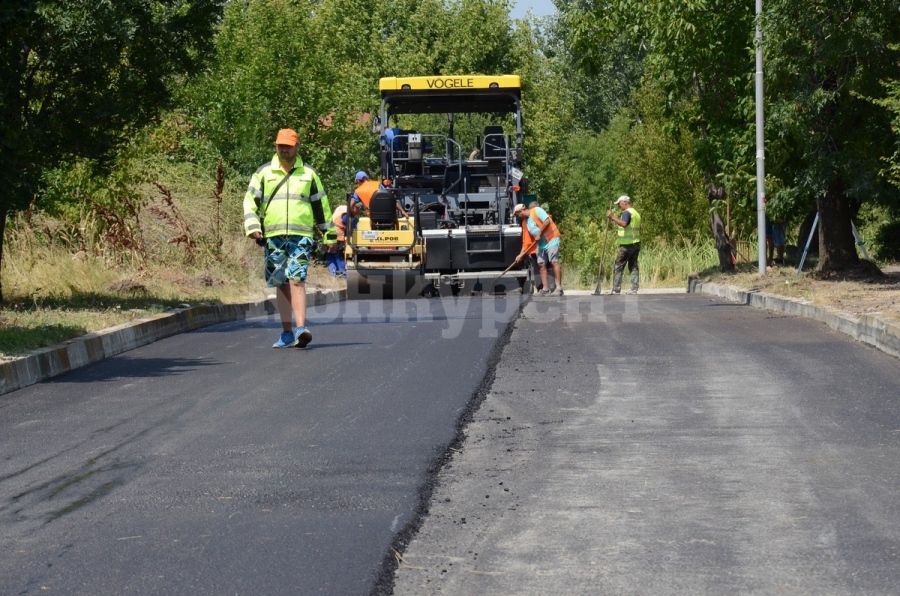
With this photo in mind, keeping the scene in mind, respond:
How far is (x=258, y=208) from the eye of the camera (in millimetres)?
12547

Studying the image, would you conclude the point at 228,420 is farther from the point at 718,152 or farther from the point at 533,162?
the point at 533,162

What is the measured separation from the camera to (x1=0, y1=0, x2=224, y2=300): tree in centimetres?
1414

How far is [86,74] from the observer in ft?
A: 49.9

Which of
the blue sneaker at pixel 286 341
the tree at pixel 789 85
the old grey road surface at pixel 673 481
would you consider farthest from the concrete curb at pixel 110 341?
the tree at pixel 789 85

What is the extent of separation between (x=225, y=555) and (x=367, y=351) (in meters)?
6.79

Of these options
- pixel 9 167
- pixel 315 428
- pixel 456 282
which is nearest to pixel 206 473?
pixel 315 428

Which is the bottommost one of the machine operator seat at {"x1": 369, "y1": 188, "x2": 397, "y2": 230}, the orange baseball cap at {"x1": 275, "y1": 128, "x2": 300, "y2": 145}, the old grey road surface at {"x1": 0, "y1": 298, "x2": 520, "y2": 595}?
the old grey road surface at {"x1": 0, "y1": 298, "x2": 520, "y2": 595}

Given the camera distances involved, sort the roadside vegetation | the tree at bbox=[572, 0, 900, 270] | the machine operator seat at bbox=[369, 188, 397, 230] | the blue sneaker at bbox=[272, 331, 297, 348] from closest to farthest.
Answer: the blue sneaker at bbox=[272, 331, 297, 348], the roadside vegetation, the tree at bbox=[572, 0, 900, 270], the machine operator seat at bbox=[369, 188, 397, 230]

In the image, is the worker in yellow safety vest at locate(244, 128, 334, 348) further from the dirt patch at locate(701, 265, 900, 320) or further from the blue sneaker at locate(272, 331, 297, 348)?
the dirt patch at locate(701, 265, 900, 320)

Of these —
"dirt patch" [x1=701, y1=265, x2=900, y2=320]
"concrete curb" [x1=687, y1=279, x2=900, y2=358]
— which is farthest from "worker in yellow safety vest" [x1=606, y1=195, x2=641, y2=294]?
"concrete curb" [x1=687, y1=279, x2=900, y2=358]

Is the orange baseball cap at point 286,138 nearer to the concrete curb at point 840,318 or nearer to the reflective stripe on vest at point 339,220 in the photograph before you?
the concrete curb at point 840,318

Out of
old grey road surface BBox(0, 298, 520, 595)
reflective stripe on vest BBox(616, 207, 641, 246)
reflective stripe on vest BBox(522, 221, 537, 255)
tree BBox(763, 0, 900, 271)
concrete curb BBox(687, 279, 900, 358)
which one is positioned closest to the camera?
old grey road surface BBox(0, 298, 520, 595)

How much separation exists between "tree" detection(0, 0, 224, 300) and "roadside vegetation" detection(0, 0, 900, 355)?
0.08ft

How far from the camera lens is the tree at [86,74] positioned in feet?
46.4
